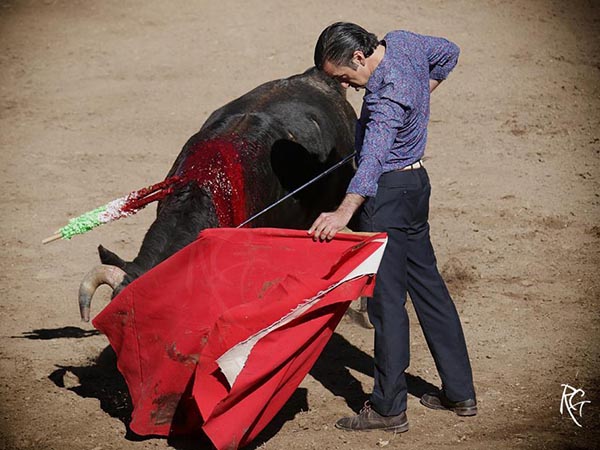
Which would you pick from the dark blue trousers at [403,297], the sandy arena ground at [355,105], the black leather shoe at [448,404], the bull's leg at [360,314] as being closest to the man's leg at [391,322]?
the dark blue trousers at [403,297]

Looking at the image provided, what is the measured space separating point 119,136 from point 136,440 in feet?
19.2

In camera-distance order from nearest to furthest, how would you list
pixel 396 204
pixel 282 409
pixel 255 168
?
1. pixel 396 204
2. pixel 282 409
3. pixel 255 168

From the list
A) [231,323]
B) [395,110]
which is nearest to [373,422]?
[231,323]

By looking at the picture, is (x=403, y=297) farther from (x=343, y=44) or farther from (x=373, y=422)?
(x=343, y=44)

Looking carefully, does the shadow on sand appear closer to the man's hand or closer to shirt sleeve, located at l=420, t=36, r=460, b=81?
the man's hand

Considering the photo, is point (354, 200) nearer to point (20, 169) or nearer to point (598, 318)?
point (598, 318)

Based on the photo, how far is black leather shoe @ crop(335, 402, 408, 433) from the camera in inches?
209

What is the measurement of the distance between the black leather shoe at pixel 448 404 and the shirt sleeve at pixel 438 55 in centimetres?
171

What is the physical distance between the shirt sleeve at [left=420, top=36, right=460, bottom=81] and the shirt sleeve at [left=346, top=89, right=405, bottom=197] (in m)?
0.53

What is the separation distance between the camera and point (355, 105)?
10.9 m

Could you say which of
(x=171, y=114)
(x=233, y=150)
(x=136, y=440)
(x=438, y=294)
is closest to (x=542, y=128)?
(x=171, y=114)

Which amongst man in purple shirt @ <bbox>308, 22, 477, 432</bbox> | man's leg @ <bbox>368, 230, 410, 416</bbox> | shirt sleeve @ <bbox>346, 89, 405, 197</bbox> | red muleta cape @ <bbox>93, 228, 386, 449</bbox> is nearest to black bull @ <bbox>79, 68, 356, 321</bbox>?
red muleta cape @ <bbox>93, 228, 386, 449</bbox>

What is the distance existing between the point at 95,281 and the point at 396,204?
5.60 feet

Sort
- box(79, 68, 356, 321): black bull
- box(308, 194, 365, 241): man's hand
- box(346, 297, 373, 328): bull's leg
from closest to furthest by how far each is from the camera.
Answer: box(308, 194, 365, 241): man's hand < box(79, 68, 356, 321): black bull < box(346, 297, 373, 328): bull's leg
